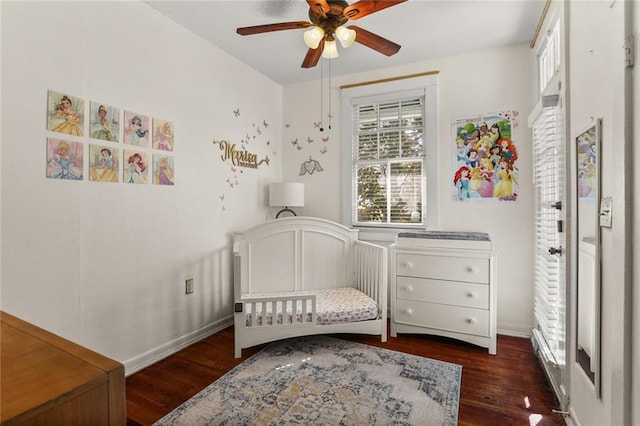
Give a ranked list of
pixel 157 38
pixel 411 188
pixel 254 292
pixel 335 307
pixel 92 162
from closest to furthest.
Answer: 1. pixel 92 162
2. pixel 157 38
3. pixel 335 307
4. pixel 254 292
5. pixel 411 188

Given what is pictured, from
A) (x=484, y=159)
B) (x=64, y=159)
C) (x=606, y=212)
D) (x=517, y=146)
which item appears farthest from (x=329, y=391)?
(x=517, y=146)

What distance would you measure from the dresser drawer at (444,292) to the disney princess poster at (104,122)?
2.44 m

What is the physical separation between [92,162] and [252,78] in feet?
6.23

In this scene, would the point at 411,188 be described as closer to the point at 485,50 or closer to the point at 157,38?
the point at 485,50

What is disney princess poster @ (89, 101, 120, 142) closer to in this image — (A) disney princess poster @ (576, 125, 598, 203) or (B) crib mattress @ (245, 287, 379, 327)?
(B) crib mattress @ (245, 287, 379, 327)

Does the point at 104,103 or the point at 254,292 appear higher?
the point at 104,103

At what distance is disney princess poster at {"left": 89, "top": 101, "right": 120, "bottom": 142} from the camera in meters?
2.00

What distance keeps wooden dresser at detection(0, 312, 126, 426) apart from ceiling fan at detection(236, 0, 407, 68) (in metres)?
1.91

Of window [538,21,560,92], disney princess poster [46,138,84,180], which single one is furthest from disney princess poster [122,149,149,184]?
window [538,21,560,92]

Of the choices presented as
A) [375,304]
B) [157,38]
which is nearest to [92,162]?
[157,38]

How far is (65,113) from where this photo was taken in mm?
1850

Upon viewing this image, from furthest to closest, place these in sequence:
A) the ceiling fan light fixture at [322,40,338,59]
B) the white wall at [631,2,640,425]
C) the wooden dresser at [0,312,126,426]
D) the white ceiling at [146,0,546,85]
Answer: the white ceiling at [146,0,546,85]
the ceiling fan light fixture at [322,40,338,59]
the white wall at [631,2,640,425]
the wooden dresser at [0,312,126,426]

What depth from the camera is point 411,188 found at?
3248 millimetres

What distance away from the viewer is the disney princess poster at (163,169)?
237 centimetres
